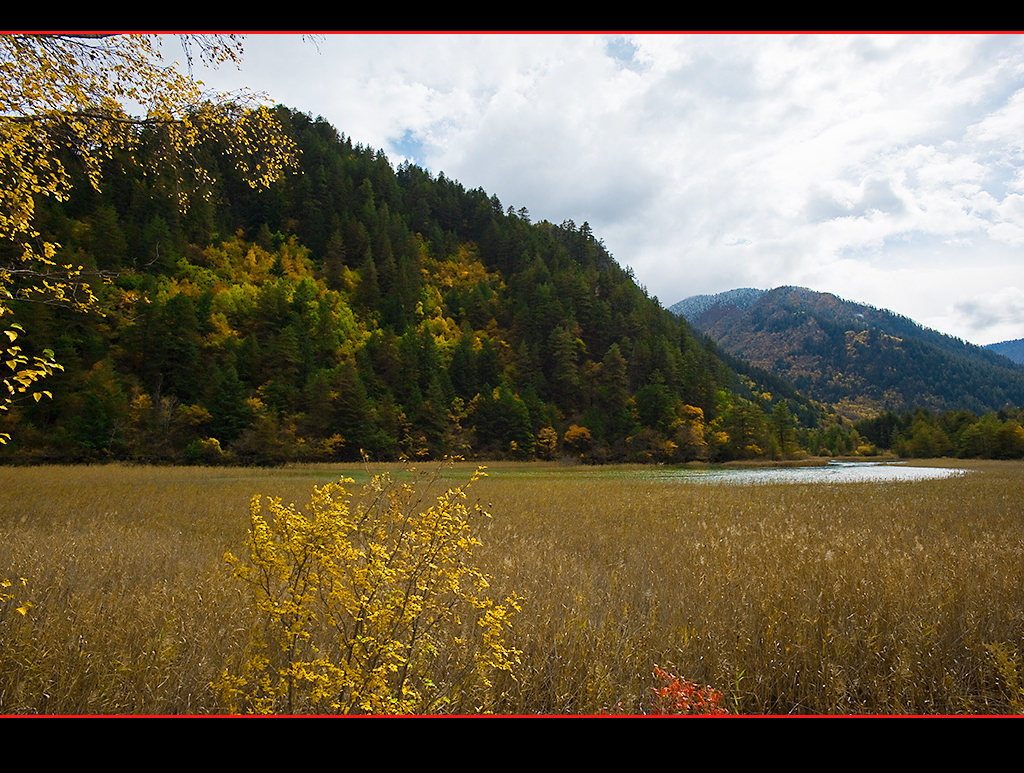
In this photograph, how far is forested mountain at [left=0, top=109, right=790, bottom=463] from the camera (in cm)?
5484

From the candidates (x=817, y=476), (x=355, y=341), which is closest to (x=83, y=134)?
(x=817, y=476)

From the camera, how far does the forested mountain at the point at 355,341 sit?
5484 cm

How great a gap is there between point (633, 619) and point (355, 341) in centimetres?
8271

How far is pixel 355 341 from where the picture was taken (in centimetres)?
8269

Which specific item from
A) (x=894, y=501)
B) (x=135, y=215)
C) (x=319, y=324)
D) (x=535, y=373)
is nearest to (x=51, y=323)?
(x=319, y=324)

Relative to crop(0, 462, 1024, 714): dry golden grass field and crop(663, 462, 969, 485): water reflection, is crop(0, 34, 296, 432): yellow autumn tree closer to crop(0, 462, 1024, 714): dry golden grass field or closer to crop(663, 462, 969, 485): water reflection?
crop(0, 462, 1024, 714): dry golden grass field

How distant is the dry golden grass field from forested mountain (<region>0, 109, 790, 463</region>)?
126ft

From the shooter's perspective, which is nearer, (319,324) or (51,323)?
(51,323)

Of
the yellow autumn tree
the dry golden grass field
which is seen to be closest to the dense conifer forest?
the dry golden grass field
